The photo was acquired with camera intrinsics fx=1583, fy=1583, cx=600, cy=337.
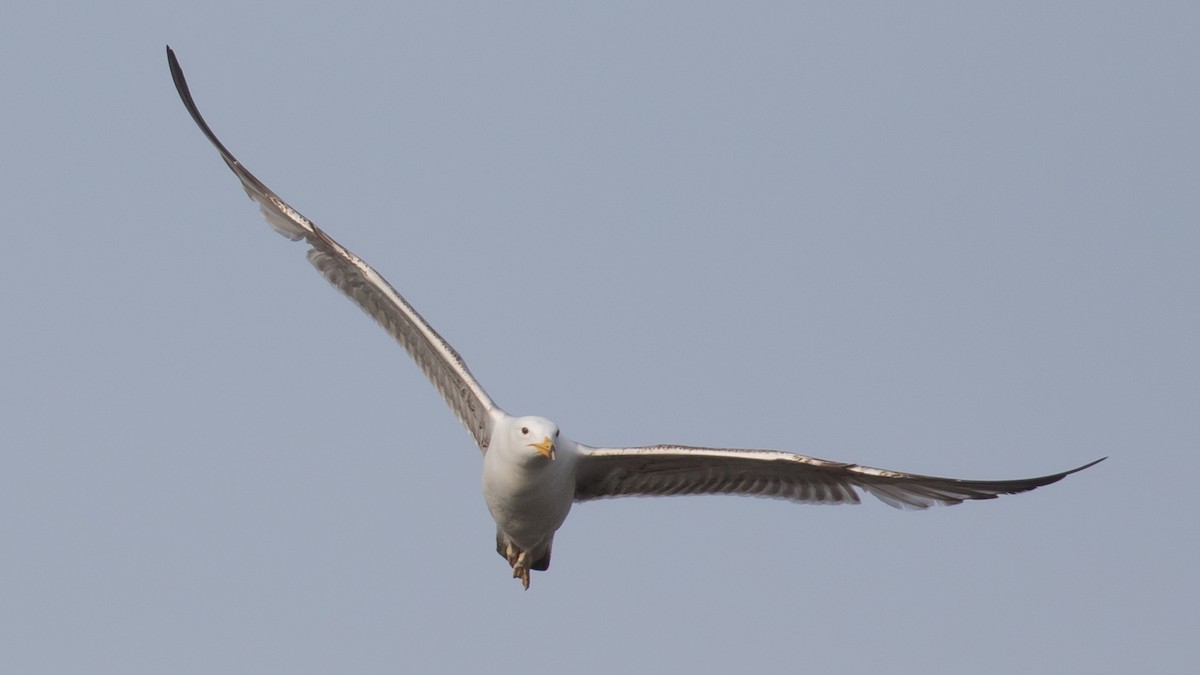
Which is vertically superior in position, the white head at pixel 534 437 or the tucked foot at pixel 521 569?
the white head at pixel 534 437

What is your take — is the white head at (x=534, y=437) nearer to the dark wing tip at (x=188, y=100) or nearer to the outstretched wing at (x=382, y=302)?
the outstretched wing at (x=382, y=302)

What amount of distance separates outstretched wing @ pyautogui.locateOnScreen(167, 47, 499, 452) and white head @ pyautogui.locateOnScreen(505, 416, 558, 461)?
992mm

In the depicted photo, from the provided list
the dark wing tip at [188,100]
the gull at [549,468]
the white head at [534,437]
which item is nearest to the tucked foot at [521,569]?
the gull at [549,468]

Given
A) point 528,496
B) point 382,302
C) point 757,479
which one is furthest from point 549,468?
point 382,302

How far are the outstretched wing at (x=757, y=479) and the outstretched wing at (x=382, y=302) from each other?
1.34 m

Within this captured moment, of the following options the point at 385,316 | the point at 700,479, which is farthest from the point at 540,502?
the point at 385,316

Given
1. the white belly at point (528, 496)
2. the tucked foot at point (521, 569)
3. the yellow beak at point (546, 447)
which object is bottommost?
the tucked foot at point (521, 569)

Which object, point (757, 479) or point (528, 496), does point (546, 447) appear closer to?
point (528, 496)

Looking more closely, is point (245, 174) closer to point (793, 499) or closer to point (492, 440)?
point (492, 440)

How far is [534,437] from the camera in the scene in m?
14.8

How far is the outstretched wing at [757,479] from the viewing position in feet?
50.2

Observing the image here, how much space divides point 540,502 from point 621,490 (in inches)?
52.8

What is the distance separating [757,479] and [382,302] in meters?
4.43

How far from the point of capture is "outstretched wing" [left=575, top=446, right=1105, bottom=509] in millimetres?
15289
